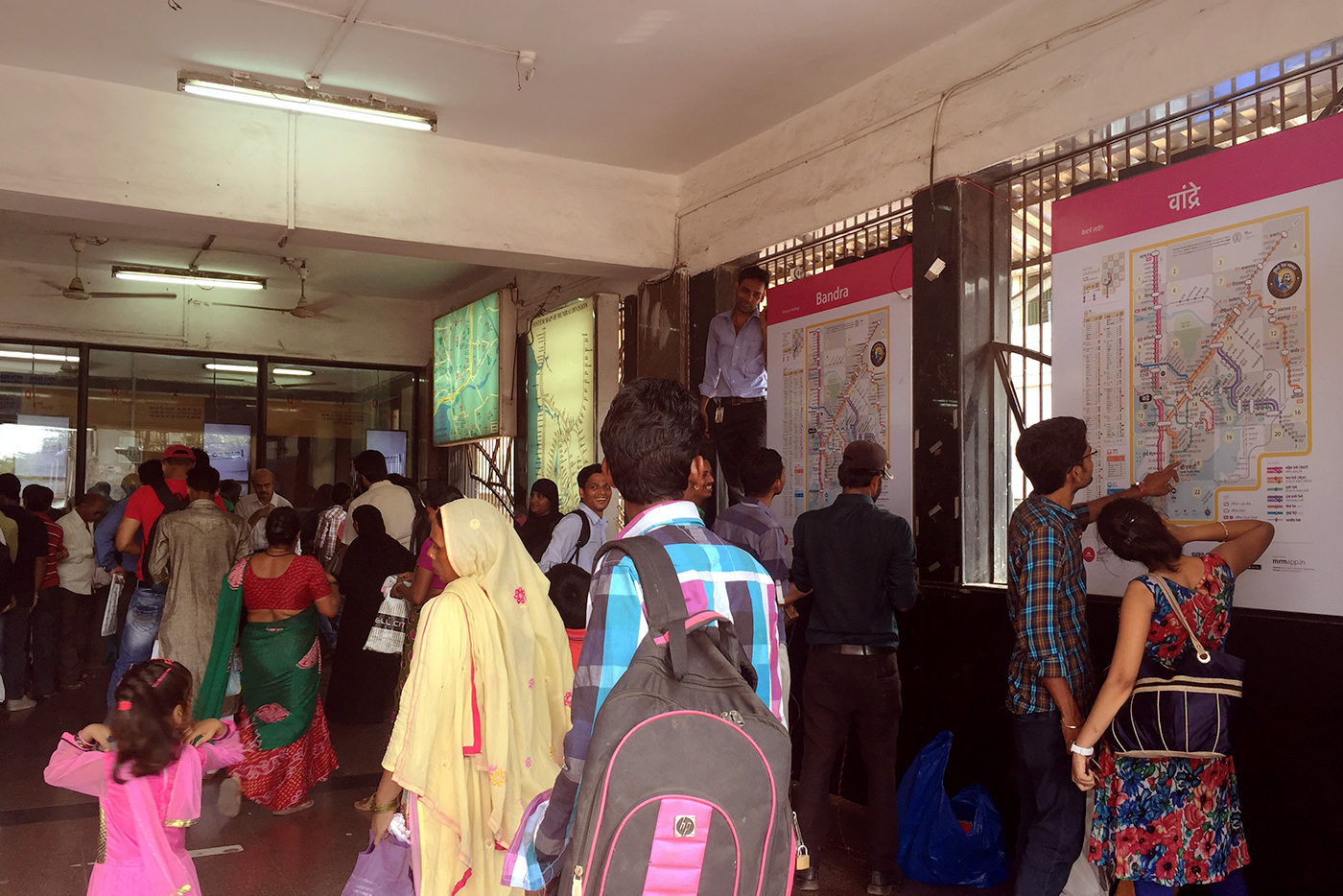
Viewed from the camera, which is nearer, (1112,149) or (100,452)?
(1112,149)

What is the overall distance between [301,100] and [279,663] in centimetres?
264

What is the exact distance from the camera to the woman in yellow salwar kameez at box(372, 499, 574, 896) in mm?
2645

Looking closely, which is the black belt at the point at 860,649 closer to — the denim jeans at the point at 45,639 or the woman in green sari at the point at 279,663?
the woman in green sari at the point at 279,663

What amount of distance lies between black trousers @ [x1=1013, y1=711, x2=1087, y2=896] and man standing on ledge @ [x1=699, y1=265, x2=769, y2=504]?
2.71m

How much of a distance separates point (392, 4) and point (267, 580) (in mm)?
2577

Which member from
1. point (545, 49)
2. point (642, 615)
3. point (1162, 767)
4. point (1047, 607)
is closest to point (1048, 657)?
point (1047, 607)

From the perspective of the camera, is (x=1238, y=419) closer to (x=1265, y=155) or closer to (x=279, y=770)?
(x=1265, y=155)

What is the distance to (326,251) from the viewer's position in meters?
8.71

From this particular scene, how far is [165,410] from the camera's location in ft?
33.1

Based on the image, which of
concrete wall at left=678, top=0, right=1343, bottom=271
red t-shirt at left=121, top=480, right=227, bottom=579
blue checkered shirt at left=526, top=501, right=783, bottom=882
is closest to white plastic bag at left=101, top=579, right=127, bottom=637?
red t-shirt at left=121, top=480, right=227, bottom=579

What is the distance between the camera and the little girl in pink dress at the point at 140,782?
2.72 m

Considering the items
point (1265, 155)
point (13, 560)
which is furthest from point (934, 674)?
point (13, 560)

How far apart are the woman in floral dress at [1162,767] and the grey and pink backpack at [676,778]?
5.25 ft

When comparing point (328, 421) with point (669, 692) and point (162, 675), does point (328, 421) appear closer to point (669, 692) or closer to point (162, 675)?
point (162, 675)
